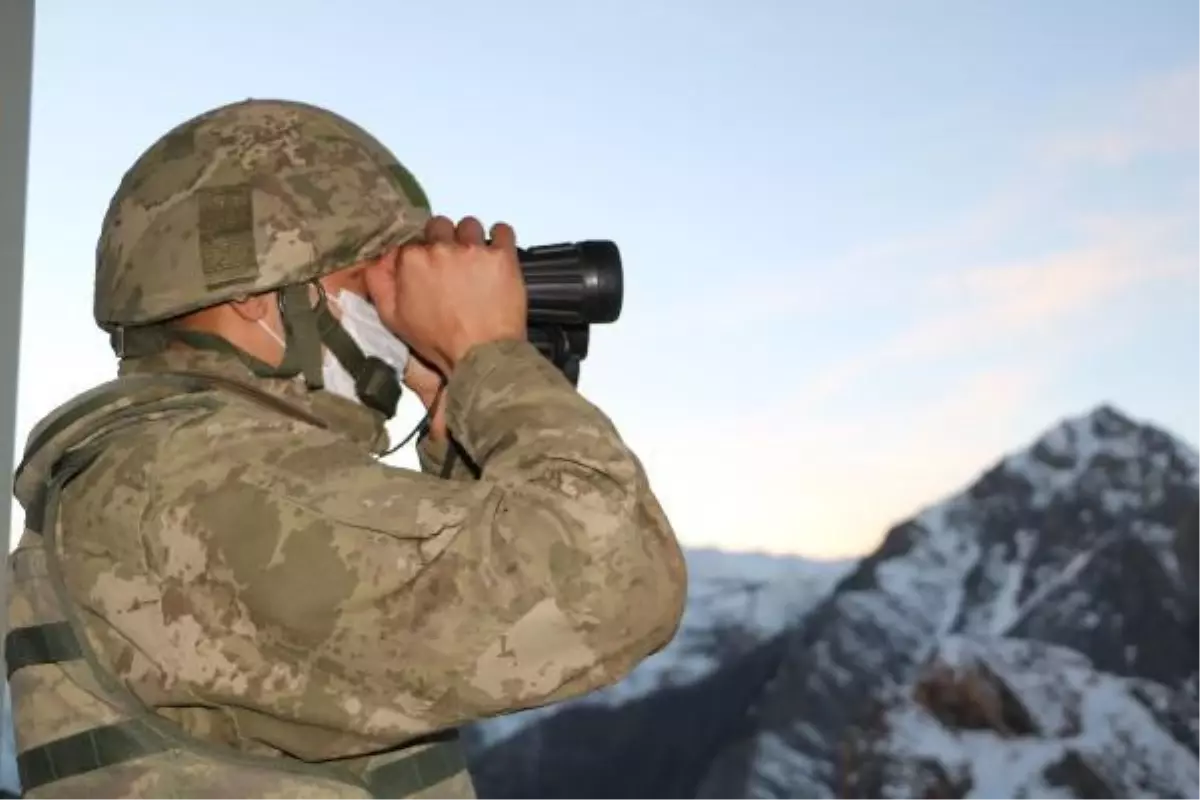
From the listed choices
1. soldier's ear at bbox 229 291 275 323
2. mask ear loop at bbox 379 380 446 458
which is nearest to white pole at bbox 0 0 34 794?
mask ear loop at bbox 379 380 446 458

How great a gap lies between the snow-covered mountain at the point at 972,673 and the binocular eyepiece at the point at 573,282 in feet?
10.3

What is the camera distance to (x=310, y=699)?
83cm

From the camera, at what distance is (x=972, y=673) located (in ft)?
13.6

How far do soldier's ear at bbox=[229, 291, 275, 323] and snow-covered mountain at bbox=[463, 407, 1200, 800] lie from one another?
3159 mm

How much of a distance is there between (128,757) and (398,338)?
13.1 inches

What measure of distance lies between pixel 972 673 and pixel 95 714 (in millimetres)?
3564

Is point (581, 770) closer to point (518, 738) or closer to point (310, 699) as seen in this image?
point (518, 738)

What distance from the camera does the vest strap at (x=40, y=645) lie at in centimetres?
91

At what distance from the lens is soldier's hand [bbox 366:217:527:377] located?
0.92 meters

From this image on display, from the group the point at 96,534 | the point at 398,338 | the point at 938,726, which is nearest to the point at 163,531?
the point at 96,534

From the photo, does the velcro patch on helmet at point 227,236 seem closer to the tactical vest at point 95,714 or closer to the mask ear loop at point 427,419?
the tactical vest at point 95,714

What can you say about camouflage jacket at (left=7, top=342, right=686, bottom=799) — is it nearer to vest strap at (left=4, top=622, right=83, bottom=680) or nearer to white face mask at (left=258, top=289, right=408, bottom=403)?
vest strap at (left=4, top=622, right=83, bottom=680)

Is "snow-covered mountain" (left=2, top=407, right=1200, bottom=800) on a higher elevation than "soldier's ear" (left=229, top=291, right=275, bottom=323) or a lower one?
lower

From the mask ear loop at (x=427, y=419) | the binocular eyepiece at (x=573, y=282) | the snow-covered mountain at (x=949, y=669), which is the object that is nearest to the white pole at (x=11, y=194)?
the mask ear loop at (x=427, y=419)
